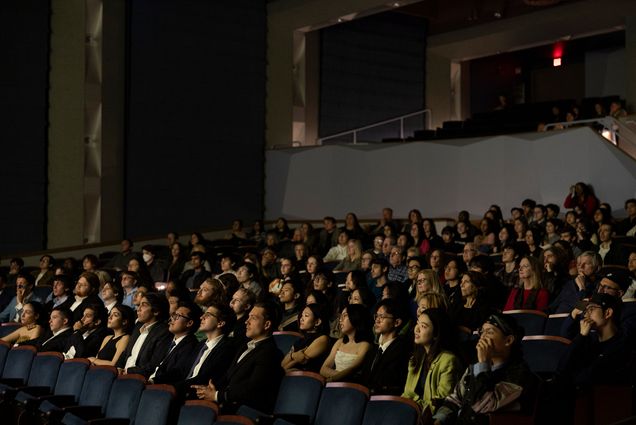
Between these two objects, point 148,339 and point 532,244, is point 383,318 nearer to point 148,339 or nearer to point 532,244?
point 148,339

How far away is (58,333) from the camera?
4.59 meters

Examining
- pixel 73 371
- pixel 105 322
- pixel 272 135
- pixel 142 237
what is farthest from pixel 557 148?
pixel 73 371

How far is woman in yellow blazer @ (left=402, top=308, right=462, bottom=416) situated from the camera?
3.05m

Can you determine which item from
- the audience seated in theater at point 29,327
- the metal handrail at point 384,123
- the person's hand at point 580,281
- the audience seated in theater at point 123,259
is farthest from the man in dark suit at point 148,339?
the metal handrail at point 384,123

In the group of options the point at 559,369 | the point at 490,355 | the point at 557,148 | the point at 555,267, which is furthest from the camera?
the point at 557,148

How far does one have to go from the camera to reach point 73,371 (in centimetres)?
376

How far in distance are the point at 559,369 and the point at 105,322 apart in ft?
7.97

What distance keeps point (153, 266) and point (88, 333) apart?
235 cm

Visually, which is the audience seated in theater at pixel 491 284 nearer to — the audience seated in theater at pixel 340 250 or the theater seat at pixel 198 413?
the theater seat at pixel 198 413

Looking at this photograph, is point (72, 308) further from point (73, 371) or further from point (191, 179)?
point (191, 179)

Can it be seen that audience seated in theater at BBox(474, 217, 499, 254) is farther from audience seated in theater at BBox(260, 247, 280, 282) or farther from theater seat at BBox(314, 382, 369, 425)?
theater seat at BBox(314, 382, 369, 425)

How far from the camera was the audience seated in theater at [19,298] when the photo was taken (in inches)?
229

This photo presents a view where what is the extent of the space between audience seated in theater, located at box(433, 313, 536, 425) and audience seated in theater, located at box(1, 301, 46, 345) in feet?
8.88

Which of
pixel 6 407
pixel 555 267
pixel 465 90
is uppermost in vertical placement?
pixel 465 90
